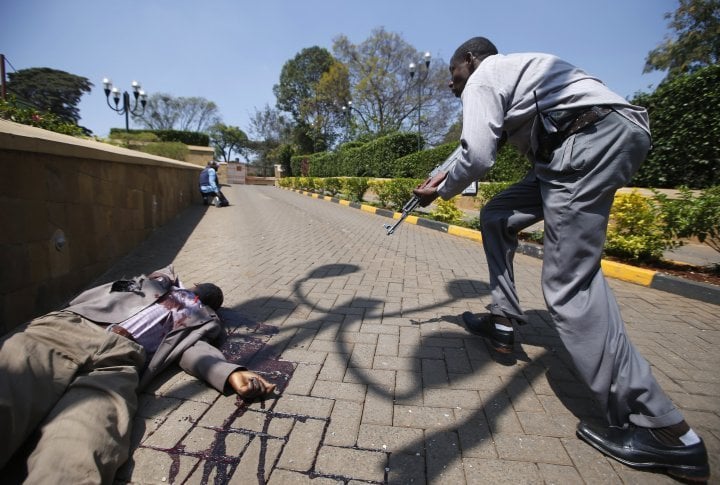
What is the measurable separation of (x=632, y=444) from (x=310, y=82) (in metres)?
45.7

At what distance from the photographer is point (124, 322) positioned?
1927 mm

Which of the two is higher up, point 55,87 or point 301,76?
point 301,76

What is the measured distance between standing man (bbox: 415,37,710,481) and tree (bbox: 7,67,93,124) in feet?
151

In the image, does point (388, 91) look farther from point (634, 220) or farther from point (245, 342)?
point (245, 342)

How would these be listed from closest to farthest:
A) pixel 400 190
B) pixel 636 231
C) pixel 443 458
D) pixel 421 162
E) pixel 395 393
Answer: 1. pixel 443 458
2. pixel 395 393
3. pixel 636 231
4. pixel 400 190
5. pixel 421 162

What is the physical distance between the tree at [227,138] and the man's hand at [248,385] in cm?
6262

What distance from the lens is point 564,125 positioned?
1.58m

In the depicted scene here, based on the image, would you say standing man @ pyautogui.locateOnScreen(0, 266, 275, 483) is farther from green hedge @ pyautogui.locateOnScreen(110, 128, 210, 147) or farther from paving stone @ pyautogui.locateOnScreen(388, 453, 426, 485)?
green hedge @ pyautogui.locateOnScreen(110, 128, 210, 147)

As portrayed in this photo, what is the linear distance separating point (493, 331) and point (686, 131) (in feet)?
24.8

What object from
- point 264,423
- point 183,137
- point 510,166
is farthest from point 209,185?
point 183,137

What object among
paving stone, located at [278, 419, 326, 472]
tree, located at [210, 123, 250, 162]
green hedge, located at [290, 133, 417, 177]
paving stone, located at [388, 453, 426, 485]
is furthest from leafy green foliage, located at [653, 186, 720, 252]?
tree, located at [210, 123, 250, 162]

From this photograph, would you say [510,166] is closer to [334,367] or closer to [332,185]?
[332,185]

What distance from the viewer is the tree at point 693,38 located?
55.9ft

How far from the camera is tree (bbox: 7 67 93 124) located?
3559 centimetres
